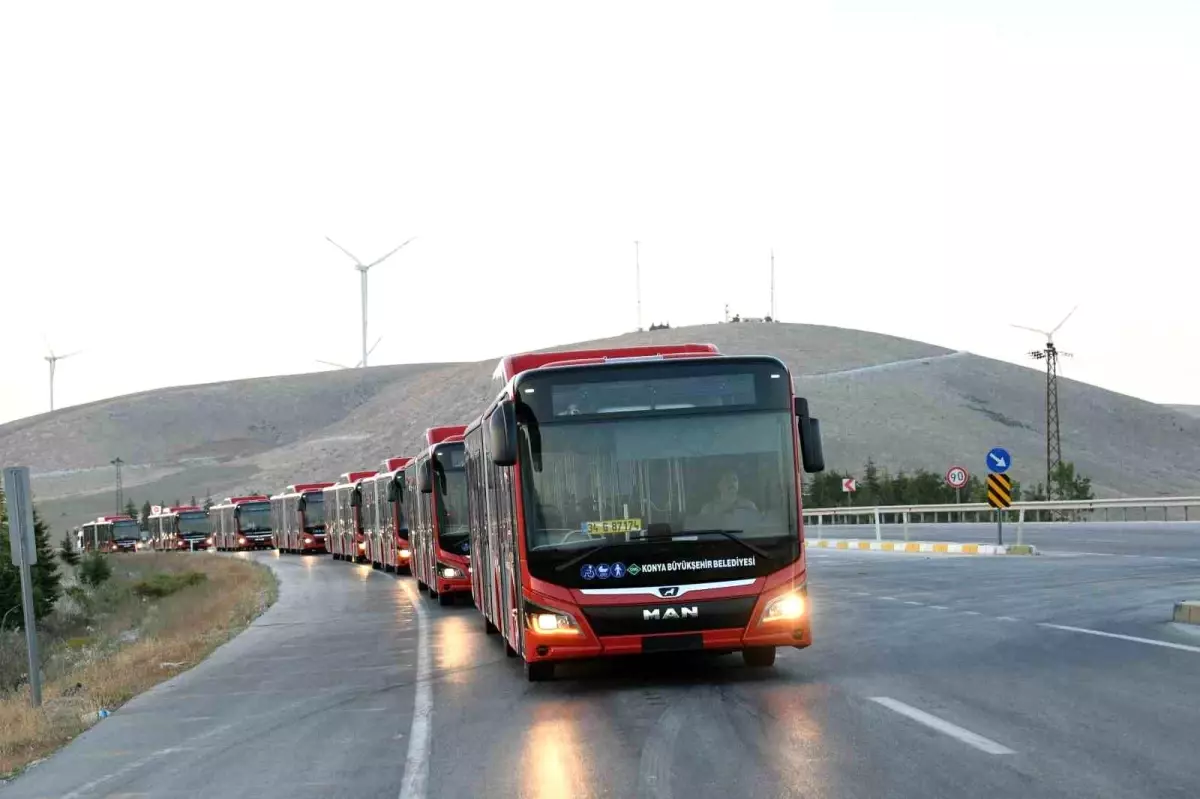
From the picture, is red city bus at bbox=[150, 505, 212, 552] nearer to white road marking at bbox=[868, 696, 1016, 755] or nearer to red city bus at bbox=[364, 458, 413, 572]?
red city bus at bbox=[364, 458, 413, 572]

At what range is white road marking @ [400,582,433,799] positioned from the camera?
30.5 feet

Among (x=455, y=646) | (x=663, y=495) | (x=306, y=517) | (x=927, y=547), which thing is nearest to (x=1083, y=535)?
(x=927, y=547)

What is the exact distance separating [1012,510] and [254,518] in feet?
141

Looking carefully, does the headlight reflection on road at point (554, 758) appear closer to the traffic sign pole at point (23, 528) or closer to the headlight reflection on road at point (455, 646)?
the headlight reflection on road at point (455, 646)

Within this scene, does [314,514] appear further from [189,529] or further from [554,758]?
[554,758]

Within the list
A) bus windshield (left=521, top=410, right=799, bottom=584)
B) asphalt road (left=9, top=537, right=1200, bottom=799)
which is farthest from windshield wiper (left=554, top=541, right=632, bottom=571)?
asphalt road (left=9, top=537, right=1200, bottom=799)

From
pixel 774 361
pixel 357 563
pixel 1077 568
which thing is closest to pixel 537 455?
pixel 774 361

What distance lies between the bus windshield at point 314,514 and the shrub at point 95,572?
12.9 m

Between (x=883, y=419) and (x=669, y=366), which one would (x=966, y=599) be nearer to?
(x=669, y=366)

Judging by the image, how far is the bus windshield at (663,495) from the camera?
1319cm

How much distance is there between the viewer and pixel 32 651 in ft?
52.9

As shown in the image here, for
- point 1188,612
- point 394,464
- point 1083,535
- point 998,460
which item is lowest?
point 1188,612

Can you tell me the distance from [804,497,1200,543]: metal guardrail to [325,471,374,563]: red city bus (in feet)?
53.9

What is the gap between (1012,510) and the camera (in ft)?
190
